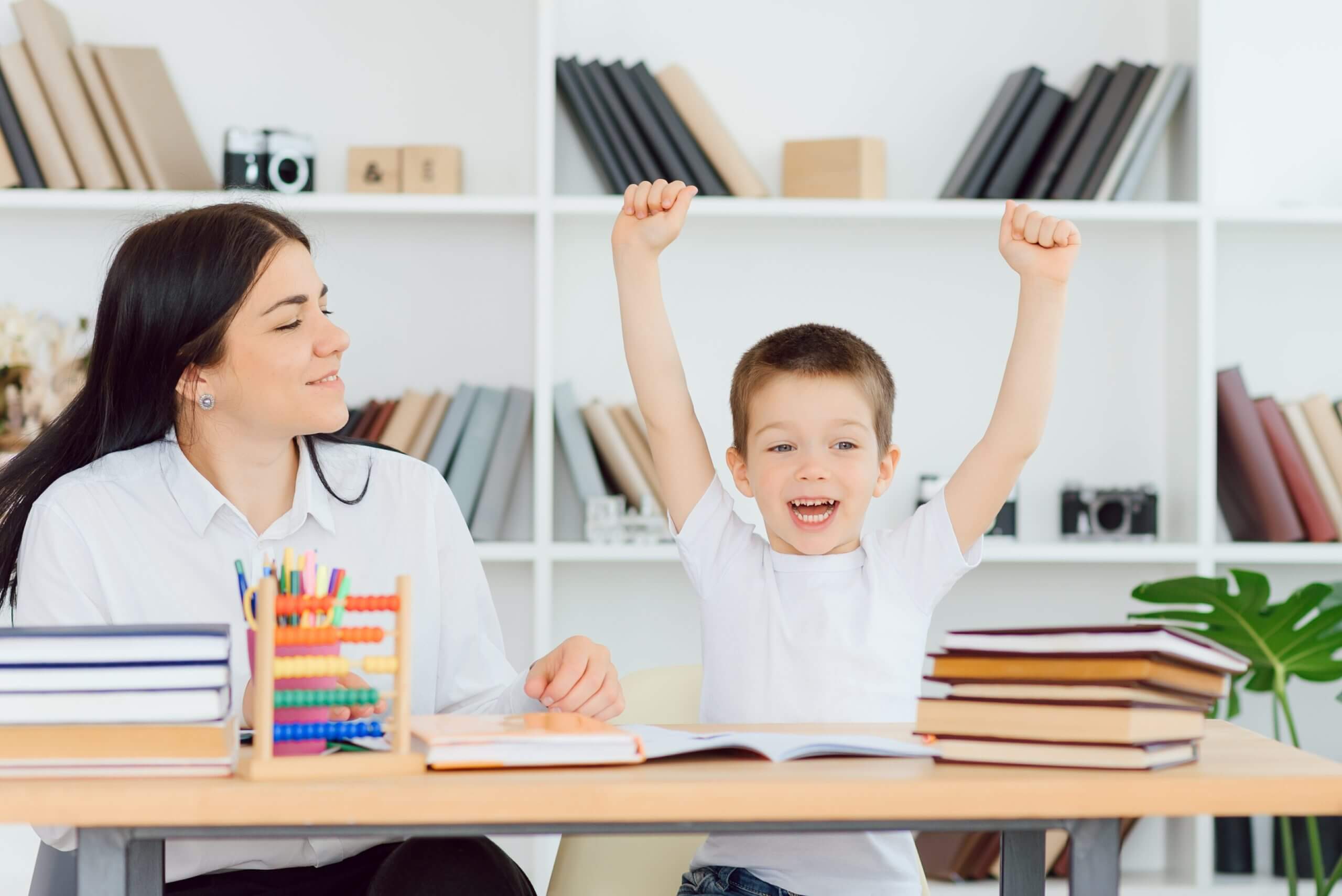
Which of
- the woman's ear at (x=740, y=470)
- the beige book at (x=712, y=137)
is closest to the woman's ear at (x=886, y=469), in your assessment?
the woman's ear at (x=740, y=470)

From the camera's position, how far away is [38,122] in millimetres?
2758

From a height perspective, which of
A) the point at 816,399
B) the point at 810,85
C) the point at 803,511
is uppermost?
the point at 810,85

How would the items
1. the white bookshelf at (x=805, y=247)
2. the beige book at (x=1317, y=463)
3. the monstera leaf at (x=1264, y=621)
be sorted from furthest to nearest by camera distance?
1. the white bookshelf at (x=805, y=247)
2. the beige book at (x=1317, y=463)
3. the monstera leaf at (x=1264, y=621)

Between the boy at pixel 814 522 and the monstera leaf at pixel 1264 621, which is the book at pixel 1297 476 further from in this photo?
the boy at pixel 814 522

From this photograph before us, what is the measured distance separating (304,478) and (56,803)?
0.81 meters

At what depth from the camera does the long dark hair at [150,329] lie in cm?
162

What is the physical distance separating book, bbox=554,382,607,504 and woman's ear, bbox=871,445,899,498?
128 cm

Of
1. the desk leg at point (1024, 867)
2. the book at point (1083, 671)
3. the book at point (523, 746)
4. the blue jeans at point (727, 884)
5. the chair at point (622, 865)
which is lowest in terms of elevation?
the chair at point (622, 865)

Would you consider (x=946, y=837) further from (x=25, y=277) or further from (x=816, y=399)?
(x=25, y=277)

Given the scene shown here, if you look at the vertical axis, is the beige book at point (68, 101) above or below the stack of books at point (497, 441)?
above

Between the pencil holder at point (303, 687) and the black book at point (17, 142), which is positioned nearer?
the pencil holder at point (303, 687)

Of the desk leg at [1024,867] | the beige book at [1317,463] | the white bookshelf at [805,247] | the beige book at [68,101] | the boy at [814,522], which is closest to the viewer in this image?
the desk leg at [1024,867]

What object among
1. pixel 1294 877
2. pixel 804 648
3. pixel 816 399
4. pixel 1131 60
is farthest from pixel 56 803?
pixel 1131 60

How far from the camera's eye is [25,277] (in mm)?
3016
